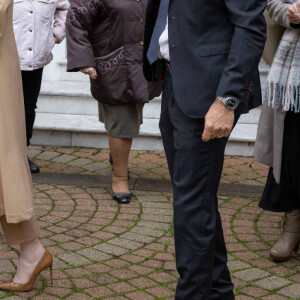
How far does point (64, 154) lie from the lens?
21.8 ft

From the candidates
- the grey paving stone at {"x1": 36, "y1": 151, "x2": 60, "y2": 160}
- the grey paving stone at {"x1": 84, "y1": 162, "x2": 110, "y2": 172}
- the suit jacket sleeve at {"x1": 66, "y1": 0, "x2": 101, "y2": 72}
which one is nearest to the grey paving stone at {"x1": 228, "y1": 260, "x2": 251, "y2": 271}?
the suit jacket sleeve at {"x1": 66, "y1": 0, "x2": 101, "y2": 72}

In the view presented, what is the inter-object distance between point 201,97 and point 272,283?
1.42 metres

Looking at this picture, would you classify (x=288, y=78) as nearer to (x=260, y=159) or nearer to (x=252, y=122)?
(x=260, y=159)

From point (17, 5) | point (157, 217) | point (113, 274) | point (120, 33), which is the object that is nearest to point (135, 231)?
point (157, 217)

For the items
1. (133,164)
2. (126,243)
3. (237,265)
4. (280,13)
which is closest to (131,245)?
(126,243)

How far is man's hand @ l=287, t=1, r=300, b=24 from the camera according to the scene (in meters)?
4.01

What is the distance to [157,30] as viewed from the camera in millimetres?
3393

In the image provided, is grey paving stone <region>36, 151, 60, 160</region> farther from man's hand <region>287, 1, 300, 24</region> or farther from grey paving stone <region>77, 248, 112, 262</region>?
man's hand <region>287, 1, 300, 24</region>

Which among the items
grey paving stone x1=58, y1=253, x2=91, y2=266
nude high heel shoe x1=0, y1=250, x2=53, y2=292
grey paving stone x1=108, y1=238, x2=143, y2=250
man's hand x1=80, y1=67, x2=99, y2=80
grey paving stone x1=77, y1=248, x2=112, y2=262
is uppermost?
man's hand x1=80, y1=67, x2=99, y2=80

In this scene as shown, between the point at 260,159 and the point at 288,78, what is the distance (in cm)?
56

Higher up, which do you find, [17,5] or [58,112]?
[17,5]

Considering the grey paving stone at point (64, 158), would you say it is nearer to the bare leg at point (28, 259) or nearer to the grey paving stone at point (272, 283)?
the bare leg at point (28, 259)

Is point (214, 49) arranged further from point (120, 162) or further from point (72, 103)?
point (72, 103)

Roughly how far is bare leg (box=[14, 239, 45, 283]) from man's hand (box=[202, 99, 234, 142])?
134cm
